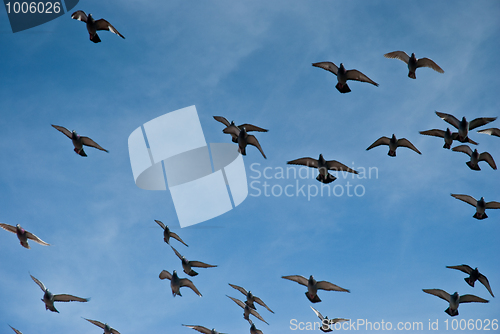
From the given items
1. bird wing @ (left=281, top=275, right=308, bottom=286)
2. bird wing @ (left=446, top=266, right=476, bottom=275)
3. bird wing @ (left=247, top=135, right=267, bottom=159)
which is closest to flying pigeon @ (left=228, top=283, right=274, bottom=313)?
bird wing @ (left=281, top=275, right=308, bottom=286)

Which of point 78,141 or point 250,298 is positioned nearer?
point 78,141

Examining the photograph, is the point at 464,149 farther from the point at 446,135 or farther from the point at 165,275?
the point at 165,275

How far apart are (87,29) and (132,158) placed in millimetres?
7360

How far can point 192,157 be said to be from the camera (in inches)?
1131

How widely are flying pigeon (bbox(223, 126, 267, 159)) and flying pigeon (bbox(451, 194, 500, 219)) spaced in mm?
11945

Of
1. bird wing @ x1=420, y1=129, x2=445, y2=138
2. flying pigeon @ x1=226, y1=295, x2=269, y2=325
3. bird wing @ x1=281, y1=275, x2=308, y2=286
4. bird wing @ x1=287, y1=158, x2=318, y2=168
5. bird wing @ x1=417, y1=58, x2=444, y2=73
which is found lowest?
flying pigeon @ x1=226, y1=295, x2=269, y2=325

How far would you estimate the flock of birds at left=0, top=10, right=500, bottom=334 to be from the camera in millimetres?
24953

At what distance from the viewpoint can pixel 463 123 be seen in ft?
→ 83.9

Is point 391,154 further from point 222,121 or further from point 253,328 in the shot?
point 253,328

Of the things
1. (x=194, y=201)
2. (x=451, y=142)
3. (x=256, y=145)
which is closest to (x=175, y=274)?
(x=194, y=201)

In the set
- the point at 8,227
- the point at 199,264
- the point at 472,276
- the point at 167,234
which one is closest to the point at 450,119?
the point at 472,276

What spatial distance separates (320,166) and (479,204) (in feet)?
31.2

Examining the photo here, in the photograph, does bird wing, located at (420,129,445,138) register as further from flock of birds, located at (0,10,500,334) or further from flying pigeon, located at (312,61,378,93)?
flying pigeon, located at (312,61,378,93)

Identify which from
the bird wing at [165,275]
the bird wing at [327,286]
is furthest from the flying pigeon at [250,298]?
the bird wing at [165,275]
